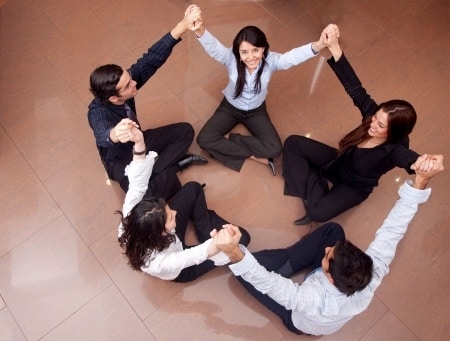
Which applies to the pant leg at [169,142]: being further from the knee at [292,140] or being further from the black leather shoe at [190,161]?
the knee at [292,140]

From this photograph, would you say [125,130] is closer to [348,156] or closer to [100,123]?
[100,123]

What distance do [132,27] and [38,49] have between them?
0.68 metres

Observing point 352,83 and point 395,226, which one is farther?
point 352,83

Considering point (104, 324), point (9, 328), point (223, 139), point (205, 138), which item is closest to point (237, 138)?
point (223, 139)

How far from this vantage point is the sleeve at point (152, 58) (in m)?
2.03

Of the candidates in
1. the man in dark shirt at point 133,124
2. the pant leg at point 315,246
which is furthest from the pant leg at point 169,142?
the pant leg at point 315,246

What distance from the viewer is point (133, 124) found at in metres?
1.75

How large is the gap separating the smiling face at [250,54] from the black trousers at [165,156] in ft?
1.77

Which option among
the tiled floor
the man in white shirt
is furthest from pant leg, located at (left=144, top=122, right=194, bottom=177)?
the man in white shirt

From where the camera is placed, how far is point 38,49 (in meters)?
2.91

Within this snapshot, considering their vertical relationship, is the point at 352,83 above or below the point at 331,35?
below

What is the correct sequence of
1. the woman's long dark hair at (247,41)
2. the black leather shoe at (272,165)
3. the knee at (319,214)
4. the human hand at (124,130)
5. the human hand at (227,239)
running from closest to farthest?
1. the human hand at (227,239)
2. the human hand at (124,130)
3. the woman's long dark hair at (247,41)
4. the knee at (319,214)
5. the black leather shoe at (272,165)

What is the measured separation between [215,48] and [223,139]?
0.54 m

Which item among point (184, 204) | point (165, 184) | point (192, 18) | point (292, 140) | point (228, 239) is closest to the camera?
point (228, 239)
